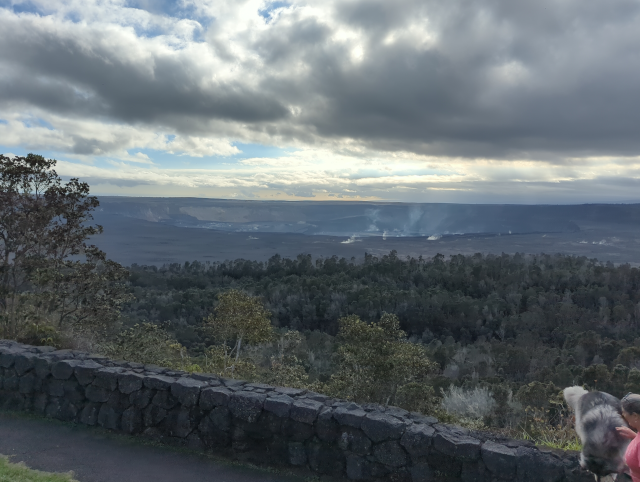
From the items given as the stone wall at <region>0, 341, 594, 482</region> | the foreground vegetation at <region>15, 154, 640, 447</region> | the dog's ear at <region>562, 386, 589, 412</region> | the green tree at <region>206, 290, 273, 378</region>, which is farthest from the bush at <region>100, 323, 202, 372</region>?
the dog's ear at <region>562, 386, 589, 412</region>

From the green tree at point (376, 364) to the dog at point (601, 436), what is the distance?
382 centimetres

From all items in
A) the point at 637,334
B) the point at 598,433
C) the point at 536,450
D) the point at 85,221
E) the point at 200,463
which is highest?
the point at 85,221

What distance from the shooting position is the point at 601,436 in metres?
3.83

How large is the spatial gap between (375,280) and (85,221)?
45.8 meters

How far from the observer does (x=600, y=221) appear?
145 metres

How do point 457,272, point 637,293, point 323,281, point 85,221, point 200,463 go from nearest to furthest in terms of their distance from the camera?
point 200,463 → point 85,221 → point 637,293 → point 323,281 → point 457,272

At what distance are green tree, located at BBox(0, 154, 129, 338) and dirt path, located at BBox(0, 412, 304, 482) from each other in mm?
4634

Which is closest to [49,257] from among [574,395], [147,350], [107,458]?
[147,350]

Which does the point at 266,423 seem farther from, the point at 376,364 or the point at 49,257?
the point at 49,257

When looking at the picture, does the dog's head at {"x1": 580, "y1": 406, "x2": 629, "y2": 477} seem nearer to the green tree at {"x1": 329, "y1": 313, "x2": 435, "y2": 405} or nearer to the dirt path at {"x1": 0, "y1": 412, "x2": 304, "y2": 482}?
the dirt path at {"x1": 0, "y1": 412, "x2": 304, "y2": 482}

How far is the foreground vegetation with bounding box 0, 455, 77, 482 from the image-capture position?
482cm

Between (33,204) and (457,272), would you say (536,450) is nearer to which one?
(33,204)

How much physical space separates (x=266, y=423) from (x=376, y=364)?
289 cm

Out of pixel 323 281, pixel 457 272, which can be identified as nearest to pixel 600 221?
pixel 457 272
